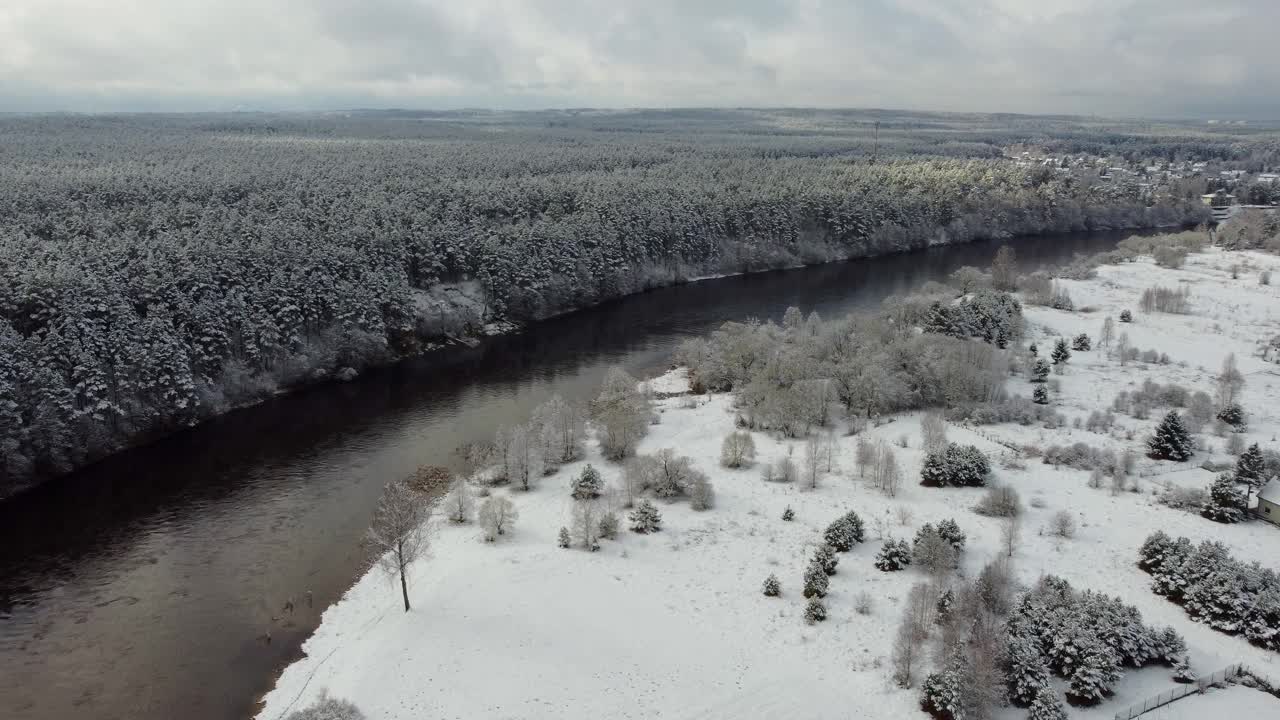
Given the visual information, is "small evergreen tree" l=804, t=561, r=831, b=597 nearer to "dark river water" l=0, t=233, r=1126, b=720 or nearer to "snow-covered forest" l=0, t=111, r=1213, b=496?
"dark river water" l=0, t=233, r=1126, b=720

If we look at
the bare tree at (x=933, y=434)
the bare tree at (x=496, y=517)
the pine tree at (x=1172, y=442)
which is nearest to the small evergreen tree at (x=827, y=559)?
the bare tree at (x=933, y=434)

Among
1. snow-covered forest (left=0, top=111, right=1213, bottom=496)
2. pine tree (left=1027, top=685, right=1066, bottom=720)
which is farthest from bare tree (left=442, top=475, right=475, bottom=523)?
pine tree (left=1027, top=685, right=1066, bottom=720)

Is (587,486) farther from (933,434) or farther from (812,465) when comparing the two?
(933,434)

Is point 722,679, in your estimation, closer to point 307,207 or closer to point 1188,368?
point 1188,368

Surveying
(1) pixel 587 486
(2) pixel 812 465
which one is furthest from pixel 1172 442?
(1) pixel 587 486

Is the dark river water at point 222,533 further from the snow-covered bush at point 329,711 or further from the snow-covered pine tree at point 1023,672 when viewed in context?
the snow-covered pine tree at point 1023,672
